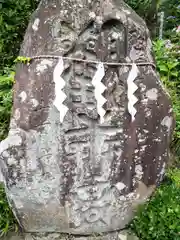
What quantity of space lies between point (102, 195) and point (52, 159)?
0.38 metres

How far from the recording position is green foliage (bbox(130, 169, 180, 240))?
2.13m

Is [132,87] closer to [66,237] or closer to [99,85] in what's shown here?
[99,85]

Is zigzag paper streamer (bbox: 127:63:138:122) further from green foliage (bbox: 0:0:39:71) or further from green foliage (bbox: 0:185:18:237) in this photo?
green foliage (bbox: 0:0:39:71)

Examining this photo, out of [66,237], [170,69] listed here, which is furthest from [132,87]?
[170,69]

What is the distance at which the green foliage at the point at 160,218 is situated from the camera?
213 cm

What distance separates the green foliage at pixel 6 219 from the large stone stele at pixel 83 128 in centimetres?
16

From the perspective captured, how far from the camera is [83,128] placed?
7.11 ft

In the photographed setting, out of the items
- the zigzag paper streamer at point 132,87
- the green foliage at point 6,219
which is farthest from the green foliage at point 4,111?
the zigzag paper streamer at point 132,87

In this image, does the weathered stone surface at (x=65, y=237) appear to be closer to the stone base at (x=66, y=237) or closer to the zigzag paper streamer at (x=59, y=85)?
the stone base at (x=66, y=237)

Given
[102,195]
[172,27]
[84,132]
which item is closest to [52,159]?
[84,132]

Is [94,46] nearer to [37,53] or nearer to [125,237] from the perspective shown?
[37,53]

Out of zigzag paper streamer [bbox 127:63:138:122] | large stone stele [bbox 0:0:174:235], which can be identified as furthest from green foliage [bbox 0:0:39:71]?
Result: zigzag paper streamer [bbox 127:63:138:122]

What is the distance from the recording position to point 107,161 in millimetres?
2225

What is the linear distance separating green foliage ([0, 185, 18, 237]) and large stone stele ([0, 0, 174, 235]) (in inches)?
6.2
